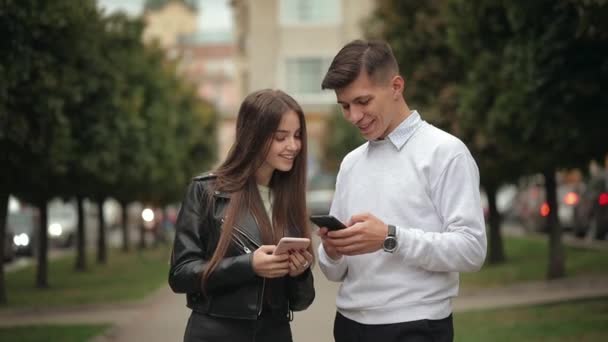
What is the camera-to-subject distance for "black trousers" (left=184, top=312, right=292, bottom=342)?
5.19 m

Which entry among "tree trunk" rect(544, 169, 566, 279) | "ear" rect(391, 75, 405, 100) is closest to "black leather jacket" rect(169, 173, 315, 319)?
"ear" rect(391, 75, 405, 100)

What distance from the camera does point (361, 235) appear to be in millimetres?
4680

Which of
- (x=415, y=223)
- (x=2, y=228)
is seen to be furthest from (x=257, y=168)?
(x=2, y=228)

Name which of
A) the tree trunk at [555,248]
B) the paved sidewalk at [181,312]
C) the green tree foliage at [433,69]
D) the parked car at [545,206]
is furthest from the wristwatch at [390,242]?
the parked car at [545,206]

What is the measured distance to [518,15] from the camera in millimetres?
13922

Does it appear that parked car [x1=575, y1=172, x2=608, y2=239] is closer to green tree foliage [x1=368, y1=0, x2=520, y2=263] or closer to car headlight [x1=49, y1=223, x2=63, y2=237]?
green tree foliage [x1=368, y1=0, x2=520, y2=263]

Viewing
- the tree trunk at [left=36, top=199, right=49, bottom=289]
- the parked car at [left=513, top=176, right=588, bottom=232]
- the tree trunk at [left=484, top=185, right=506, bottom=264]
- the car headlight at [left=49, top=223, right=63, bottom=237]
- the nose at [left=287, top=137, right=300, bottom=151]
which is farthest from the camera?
the car headlight at [left=49, top=223, right=63, bottom=237]

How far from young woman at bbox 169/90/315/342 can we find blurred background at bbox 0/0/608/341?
592cm

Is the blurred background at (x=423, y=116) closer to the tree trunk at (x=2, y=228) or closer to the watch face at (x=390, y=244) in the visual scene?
the tree trunk at (x=2, y=228)

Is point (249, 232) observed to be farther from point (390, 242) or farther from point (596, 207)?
point (596, 207)

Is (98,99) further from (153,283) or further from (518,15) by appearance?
(518,15)

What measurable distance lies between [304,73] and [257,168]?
5949 centimetres

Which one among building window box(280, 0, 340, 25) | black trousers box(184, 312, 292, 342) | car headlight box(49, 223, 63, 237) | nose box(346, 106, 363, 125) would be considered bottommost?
car headlight box(49, 223, 63, 237)

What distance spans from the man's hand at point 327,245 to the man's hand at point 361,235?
0.05 m
